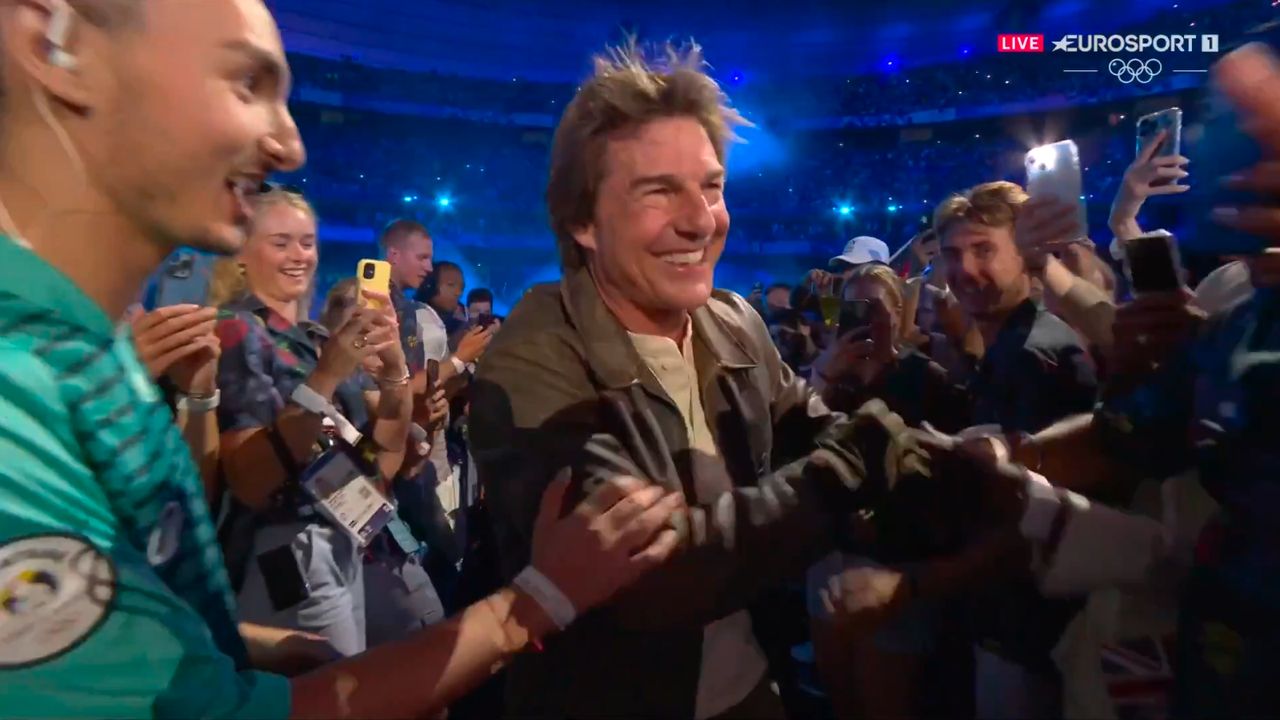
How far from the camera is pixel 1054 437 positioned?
1.76m

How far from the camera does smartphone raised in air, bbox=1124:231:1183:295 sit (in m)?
1.64

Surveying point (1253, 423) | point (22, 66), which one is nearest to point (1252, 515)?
point (1253, 423)

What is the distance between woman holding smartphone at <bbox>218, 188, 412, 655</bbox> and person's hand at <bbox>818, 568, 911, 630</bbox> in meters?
1.19

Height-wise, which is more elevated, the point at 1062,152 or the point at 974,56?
the point at 974,56

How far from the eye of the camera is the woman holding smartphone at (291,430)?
2115 mm

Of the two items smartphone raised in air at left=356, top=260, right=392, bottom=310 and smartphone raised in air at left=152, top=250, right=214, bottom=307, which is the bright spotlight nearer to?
smartphone raised in air at left=356, top=260, right=392, bottom=310

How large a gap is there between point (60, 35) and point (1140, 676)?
84.2 inches

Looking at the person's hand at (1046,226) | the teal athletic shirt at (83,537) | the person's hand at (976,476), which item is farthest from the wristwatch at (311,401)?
the person's hand at (1046,226)

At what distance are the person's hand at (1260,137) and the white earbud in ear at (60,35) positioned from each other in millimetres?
1538

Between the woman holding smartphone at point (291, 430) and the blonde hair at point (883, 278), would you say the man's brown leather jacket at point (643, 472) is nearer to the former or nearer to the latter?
the woman holding smartphone at point (291, 430)

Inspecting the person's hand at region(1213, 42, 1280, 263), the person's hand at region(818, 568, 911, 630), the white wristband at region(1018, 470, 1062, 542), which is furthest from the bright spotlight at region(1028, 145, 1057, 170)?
the person's hand at region(818, 568, 911, 630)

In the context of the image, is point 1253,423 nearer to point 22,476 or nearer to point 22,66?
point 22,476

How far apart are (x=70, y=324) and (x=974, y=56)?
71.7 feet

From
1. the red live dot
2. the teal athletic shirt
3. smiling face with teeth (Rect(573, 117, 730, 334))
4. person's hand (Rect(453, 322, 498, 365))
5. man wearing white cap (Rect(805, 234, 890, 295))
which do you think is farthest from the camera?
the red live dot
